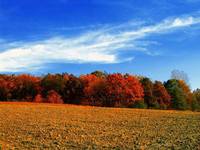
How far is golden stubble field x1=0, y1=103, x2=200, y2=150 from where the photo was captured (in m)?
30.5

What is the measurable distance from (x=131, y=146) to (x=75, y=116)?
71.7 feet

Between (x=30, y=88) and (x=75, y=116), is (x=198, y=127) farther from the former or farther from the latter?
(x=30, y=88)

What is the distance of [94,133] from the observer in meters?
36.6

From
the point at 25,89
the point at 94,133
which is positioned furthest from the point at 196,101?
the point at 94,133

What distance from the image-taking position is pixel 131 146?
97.7 ft

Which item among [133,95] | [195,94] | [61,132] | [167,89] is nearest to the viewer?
[61,132]

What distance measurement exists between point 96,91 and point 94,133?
5795 cm

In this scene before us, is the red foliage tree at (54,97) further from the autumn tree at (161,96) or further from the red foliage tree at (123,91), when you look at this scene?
the autumn tree at (161,96)

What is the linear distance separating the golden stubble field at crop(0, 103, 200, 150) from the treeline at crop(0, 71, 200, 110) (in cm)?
4260

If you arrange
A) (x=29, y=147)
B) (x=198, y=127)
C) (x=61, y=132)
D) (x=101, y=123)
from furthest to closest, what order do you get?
1. (x=101, y=123)
2. (x=198, y=127)
3. (x=61, y=132)
4. (x=29, y=147)

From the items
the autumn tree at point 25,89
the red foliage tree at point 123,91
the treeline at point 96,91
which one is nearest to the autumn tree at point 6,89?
the treeline at point 96,91

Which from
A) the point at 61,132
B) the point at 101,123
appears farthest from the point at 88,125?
the point at 61,132

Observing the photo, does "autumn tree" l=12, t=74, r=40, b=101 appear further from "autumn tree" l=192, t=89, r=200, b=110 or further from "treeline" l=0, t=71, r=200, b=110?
"autumn tree" l=192, t=89, r=200, b=110

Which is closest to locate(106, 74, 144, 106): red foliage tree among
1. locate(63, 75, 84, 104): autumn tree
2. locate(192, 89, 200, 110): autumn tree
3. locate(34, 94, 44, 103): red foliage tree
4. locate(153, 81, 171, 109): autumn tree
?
locate(153, 81, 171, 109): autumn tree
